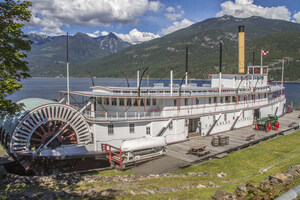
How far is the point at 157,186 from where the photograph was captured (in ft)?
49.9

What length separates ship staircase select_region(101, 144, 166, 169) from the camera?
2066 cm

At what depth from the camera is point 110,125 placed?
23.2 meters

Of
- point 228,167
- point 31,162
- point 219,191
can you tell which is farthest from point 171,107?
point 219,191

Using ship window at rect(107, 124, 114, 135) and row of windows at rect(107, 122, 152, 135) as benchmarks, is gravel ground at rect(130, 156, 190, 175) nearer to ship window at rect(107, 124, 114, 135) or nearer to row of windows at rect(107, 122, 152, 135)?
row of windows at rect(107, 122, 152, 135)

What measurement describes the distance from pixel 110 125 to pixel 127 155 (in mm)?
3627

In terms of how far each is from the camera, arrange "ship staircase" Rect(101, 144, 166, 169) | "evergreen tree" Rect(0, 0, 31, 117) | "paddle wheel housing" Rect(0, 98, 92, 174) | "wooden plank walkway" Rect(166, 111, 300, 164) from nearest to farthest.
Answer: "evergreen tree" Rect(0, 0, 31, 117) < "ship staircase" Rect(101, 144, 166, 169) < "paddle wheel housing" Rect(0, 98, 92, 174) < "wooden plank walkway" Rect(166, 111, 300, 164)

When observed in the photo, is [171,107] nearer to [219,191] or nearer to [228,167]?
[228,167]

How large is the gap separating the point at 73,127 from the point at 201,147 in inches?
502

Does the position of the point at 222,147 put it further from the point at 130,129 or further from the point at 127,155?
the point at 127,155

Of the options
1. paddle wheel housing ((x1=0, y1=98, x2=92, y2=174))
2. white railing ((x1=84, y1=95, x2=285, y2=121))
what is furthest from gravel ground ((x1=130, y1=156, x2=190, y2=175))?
paddle wheel housing ((x1=0, y1=98, x2=92, y2=174))

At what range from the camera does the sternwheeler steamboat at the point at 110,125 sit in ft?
69.8

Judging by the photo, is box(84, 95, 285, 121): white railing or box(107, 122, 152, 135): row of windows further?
box(84, 95, 285, 121): white railing

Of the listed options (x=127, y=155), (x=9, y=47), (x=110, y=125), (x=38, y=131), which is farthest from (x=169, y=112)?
(x=9, y=47)

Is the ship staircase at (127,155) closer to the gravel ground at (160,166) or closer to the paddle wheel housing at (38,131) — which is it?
the gravel ground at (160,166)
